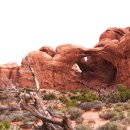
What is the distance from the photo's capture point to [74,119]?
16.4 metres

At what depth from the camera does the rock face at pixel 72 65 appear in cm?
3534

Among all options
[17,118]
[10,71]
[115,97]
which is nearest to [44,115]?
[17,118]

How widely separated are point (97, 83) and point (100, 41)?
440cm

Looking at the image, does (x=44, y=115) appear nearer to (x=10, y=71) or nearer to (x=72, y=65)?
(x=72, y=65)

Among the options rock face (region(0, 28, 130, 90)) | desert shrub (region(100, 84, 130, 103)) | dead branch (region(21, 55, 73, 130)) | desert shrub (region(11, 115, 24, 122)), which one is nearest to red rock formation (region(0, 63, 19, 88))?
rock face (region(0, 28, 130, 90))

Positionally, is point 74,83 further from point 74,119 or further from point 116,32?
point 74,119

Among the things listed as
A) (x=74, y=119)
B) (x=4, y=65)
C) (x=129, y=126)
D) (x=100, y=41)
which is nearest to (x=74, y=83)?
(x=100, y=41)

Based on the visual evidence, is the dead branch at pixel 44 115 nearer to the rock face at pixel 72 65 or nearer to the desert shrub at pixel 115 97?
the desert shrub at pixel 115 97

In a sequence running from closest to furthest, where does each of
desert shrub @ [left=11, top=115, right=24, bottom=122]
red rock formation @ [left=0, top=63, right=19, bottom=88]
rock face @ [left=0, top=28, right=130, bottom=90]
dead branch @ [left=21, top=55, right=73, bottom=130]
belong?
dead branch @ [left=21, top=55, right=73, bottom=130], desert shrub @ [left=11, top=115, right=24, bottom=122], rock face @ [left=0, top=28, right=130, bottom=90], red rock formation @ [left=0, top=63, right=19, bottom=88]

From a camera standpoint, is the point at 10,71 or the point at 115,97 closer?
the point at 115,97

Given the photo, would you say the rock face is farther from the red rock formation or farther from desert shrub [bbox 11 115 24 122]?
desert shrub [bbox 11 115 24 122]

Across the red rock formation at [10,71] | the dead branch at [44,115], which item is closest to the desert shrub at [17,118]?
the dead branch at [44,115]

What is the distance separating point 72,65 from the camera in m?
Answer: 36.6

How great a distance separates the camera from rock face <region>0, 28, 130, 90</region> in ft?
116
